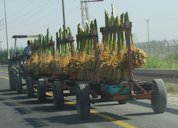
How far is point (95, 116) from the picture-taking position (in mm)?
13039

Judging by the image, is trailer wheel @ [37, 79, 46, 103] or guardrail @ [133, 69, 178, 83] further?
trailer wheel @ [37, 79, 46, 103]

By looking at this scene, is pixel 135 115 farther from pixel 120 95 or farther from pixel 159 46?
pixel 159 46

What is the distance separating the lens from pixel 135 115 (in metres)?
12.9

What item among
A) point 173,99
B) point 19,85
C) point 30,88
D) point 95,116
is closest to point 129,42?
point 95,116

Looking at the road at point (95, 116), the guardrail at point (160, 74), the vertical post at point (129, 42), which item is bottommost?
the road at point (95, 116)

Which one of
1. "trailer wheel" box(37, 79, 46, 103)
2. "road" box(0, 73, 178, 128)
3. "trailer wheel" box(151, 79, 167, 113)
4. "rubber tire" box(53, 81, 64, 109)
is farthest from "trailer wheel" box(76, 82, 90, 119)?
"trailer wheel" box(37, 79, 46, 103)

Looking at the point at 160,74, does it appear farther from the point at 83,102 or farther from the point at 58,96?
the point at 83,102

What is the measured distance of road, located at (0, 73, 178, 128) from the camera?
11438 millimetres

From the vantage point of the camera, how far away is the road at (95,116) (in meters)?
11.4

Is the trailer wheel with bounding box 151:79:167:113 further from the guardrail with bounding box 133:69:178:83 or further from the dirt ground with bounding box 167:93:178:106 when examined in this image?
the guardrail with bounding box 133:69:178:83

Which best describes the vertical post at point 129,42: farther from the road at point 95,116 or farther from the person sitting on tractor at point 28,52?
the person sitting on tractor at point 28,52

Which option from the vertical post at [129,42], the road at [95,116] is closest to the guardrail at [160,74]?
the road at [95,116]

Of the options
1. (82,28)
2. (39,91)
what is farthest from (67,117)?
(39,91)

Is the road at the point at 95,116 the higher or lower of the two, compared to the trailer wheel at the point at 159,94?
lower
